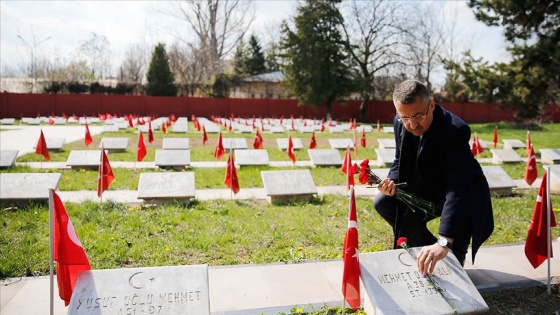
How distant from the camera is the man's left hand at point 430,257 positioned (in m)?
2.90

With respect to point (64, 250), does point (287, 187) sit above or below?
below

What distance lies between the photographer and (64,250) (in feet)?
9.53

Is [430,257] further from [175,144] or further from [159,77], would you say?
[159,77]

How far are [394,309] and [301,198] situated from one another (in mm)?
5064

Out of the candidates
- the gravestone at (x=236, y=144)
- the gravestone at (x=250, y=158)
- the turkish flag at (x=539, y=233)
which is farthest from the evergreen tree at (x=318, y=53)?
the turkish flag at (x=539, y=233)

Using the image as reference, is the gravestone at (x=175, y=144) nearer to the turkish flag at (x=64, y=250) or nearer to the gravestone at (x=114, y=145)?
the gravestone at (x=114, y=145)

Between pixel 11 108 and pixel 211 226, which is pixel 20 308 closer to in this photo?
pixel 211 226

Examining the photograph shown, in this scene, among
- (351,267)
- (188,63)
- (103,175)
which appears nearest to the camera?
(351,267)

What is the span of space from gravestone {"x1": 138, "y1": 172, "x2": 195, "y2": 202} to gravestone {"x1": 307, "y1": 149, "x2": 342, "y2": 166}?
15.0 ft

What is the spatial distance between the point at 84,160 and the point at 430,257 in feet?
32.1

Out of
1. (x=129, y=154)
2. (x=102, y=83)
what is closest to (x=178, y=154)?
(x=129, y=154)

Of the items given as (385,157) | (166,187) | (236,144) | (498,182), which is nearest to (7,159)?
(166,187)

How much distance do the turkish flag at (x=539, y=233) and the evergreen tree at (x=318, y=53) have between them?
33247mm

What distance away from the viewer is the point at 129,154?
44.3 feet
